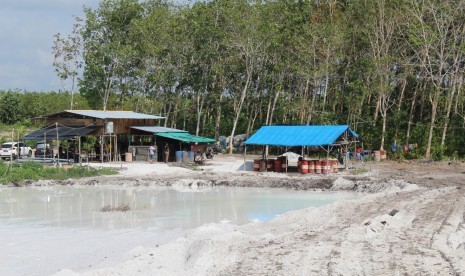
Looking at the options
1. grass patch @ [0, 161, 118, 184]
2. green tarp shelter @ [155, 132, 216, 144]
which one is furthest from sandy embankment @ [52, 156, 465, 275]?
green tarp shelter @ [155, 132, 216, 144]

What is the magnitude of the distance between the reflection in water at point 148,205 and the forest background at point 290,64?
1793cm

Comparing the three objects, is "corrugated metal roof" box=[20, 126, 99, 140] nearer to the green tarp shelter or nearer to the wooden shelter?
the wooden shelter

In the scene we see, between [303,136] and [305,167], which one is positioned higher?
[303,136]

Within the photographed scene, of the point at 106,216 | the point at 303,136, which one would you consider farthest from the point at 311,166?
the point at 106,216

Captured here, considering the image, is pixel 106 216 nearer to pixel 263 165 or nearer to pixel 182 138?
pixel 263 165

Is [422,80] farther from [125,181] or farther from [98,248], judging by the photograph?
[98,248]

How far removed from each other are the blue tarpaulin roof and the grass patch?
8129 mm

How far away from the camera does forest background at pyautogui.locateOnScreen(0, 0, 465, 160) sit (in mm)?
39188

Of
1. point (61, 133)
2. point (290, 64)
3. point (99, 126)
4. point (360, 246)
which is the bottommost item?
point (360, 246)

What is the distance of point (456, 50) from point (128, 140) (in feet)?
73.1

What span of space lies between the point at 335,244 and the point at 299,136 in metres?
19.8

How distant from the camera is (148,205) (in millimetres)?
20312

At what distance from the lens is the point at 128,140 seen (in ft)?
134

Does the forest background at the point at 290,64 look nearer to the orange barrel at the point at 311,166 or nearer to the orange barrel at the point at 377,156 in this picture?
the orange barrel at the point at 377,156
